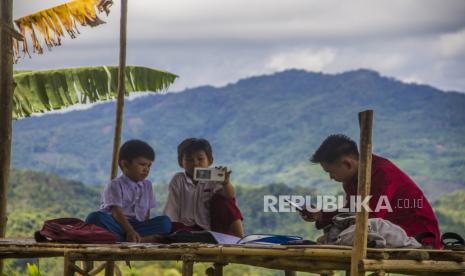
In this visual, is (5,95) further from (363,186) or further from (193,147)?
(363,186)

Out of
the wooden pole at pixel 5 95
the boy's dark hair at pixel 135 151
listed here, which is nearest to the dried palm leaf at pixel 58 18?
the wooden pole at pixel 5 95

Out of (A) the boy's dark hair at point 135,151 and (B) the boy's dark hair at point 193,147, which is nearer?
(A) the boy's dark hair at point 135,151

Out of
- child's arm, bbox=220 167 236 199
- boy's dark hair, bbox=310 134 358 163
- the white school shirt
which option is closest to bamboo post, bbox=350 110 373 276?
boy's dark hair, bbox=310 134 358 163

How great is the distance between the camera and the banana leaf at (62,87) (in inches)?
534

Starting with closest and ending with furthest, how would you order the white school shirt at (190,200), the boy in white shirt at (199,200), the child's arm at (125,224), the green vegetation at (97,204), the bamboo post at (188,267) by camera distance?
the bamboo post at (188,267)
the child's arm at (125,224)
the boy in white shirt at (199,200)
the white school shirt at (190,200)
the green vegetation at (97,204)

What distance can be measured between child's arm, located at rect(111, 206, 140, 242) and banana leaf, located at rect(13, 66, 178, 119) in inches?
201

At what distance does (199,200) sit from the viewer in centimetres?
892

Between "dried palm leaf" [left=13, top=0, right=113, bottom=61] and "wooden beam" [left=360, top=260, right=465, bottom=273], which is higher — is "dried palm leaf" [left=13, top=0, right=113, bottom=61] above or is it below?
above

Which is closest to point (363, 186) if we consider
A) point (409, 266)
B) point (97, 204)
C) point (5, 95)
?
point (409, 266)

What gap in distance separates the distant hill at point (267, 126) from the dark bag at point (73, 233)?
→ 8960 centimetres

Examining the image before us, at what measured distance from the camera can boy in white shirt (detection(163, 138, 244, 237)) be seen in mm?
8805

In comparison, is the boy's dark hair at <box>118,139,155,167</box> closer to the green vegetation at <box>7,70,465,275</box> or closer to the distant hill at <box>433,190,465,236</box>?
the distant hill at <box>433,190,465,236</box>

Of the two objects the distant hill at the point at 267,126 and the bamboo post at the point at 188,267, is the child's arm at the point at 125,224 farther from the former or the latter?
the distant hill at the point at 267,126

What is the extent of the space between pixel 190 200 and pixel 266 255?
1.63 meters
